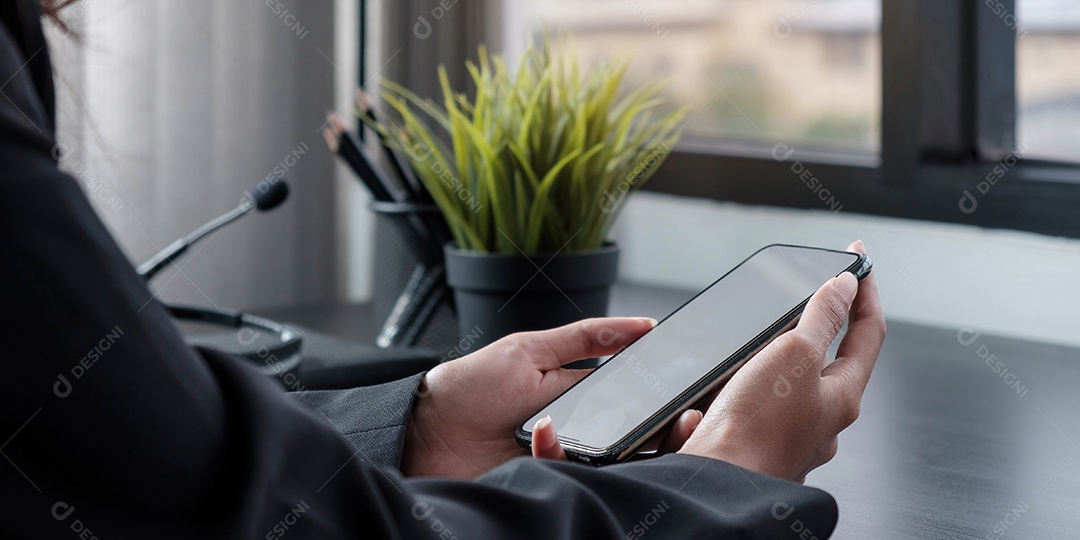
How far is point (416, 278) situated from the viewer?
800 mm

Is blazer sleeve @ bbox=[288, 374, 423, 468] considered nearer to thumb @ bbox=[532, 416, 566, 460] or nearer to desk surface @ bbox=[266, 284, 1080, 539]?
thumb @ bbox=[532, 416, 566, 460]

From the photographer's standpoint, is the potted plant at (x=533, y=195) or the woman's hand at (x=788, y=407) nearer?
the woman's hand at (x=788, y=407)

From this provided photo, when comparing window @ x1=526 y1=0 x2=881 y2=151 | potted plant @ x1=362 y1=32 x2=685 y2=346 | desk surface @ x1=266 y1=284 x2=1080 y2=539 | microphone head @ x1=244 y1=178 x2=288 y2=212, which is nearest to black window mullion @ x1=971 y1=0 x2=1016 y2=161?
window @ x1=526 y1=0 x2=881 y2=151

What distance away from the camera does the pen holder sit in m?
0.79

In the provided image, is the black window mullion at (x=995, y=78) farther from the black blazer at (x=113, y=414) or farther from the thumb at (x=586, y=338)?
the black blazer at (x=113, y=414)

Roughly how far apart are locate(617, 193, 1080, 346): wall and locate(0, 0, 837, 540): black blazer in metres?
0.79

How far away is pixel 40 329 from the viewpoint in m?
0.26

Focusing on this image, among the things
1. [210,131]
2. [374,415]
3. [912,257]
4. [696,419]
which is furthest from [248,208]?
[912,257]

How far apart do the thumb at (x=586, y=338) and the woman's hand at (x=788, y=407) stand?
12 centimetres

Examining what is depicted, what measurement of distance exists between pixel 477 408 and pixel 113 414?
0.98ft

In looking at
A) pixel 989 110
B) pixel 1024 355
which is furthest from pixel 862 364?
pixel 989 110

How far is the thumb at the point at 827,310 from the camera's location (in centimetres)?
48

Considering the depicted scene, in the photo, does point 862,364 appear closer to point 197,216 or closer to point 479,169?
point 479,169

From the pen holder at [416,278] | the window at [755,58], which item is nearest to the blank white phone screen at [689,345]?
the pen holder at [416,278]
